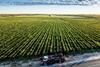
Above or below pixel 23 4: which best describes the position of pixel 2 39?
below

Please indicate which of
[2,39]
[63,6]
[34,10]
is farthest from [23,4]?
[2,39]

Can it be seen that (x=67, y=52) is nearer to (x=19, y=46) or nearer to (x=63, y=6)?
(x=19, y=46)

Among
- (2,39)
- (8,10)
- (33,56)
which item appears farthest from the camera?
(8,10)

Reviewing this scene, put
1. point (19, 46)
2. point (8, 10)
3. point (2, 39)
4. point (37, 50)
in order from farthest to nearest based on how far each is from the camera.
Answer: point (8, 10) → point (2, 39) → point (19, 46) → point (37, 50)

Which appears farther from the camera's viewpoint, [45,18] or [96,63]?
[45,18]

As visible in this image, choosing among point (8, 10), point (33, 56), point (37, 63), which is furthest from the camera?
point (8, 10)

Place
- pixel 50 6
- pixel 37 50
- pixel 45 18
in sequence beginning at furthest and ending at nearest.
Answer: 1. pixel 50 6
2. pixel 45 18
3. pixel 37 50

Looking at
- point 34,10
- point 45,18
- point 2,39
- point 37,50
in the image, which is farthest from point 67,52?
point 34,10

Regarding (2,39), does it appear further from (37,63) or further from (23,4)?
(23,4)

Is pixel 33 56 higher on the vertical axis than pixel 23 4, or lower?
lower
